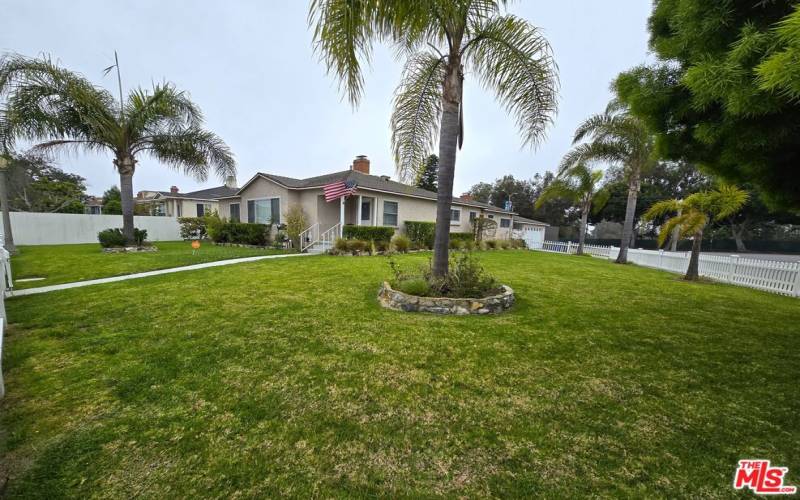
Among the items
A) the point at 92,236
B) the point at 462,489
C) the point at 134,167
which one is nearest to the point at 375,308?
the point at 462,489

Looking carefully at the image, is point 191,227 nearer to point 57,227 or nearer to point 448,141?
point 57,227

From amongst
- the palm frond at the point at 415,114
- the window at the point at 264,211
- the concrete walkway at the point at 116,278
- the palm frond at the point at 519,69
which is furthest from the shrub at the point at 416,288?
the window at the point at 264,211

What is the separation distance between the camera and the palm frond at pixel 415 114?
6398 millimetres

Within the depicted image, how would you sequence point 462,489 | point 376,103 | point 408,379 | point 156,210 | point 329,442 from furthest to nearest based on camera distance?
point 156,210, point 376,103, point 408,379, point 329,442, point 462,489

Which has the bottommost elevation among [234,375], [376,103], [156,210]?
[234,375]

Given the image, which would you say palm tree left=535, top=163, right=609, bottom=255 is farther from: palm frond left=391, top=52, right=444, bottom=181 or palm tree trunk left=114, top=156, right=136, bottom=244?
palm tree trunk left=114, top=156, right=136, bottom=244

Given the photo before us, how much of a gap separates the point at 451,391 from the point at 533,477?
104 centimetres

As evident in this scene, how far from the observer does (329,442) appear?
218cm

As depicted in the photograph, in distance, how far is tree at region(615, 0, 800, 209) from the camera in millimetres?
2131

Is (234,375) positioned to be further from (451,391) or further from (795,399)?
(795,399)

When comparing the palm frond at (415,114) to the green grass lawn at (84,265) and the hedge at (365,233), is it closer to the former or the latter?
the hedge at (365,233)

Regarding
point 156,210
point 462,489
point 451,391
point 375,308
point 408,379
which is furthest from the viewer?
point 156,210

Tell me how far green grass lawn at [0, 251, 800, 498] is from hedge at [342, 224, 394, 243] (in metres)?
8.95

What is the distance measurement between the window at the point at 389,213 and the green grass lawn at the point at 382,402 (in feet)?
37.3
